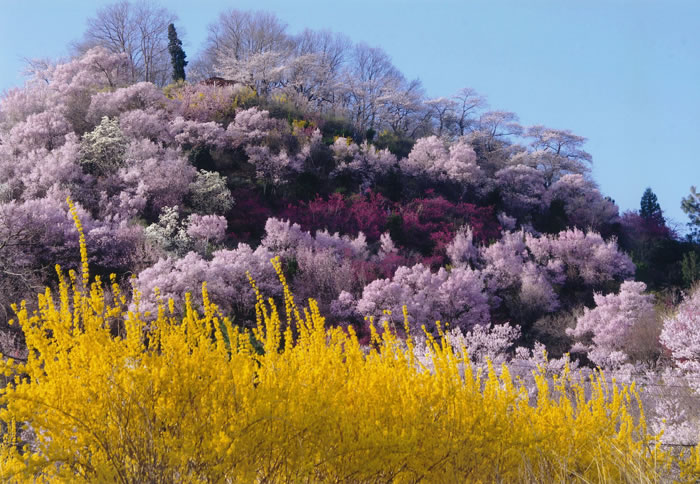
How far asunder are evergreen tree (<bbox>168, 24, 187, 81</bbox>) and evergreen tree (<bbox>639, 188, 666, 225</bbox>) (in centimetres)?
2560

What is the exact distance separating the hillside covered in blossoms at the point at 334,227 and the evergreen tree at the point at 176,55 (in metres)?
0.14

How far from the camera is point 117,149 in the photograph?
20.0 metres

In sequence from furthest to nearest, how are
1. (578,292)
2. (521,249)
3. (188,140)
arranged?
(188,140), (521,249), (578,292)

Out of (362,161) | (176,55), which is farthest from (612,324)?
(176,55)

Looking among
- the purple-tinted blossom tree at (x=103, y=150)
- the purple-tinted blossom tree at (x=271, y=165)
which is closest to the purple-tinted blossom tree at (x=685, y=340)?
the purple-tinted blossom tree at (x=271, y=165)

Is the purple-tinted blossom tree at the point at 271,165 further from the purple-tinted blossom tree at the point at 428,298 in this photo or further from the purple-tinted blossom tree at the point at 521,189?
the purple-tinted blossom tree at the point at 521,189

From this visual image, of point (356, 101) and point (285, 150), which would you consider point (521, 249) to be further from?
point (356, 101)

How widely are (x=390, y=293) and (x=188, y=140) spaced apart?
490 inches

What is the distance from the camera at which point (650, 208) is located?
1176 inches

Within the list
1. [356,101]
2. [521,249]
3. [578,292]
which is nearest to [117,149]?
[521,249]

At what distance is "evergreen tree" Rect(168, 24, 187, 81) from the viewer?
3288 cm

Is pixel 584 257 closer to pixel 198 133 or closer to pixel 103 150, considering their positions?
pixel 198 133

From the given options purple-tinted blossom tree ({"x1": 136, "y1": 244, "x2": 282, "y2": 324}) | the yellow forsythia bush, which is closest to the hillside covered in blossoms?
purple-tinted blossom tree ({"x1": 136, "y1": 244, "x2": 282, "y2": 324})

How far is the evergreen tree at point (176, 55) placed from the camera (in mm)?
32875
